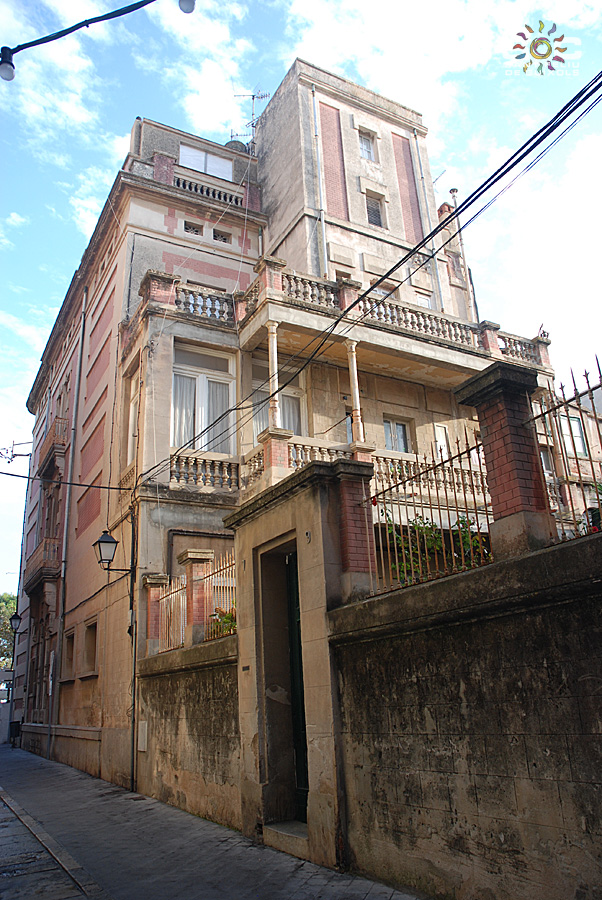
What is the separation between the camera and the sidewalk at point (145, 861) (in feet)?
18.4

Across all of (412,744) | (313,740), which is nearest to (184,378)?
(313,740)

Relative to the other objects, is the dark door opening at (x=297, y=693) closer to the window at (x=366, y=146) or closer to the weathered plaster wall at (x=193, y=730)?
the weathered plaster wall at (x=193, y=730)

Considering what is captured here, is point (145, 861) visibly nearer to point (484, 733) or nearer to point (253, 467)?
point (484, 733)

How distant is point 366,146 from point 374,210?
7.42 ft

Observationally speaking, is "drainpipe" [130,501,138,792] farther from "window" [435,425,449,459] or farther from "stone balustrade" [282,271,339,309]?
"window" [435,425,449,459]

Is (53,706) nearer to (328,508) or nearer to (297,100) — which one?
(328,508)

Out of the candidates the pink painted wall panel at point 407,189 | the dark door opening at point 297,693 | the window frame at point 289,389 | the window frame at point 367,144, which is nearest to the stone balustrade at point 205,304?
the window frame at point 289,389

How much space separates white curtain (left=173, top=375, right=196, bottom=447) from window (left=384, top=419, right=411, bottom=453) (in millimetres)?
5154

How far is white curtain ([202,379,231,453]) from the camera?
48.1ft

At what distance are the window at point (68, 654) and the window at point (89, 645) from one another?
1.74 meters

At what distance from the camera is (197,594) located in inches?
394

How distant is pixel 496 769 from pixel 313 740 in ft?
7.67

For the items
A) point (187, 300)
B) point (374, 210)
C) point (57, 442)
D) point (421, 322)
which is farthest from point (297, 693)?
point (57, 442)

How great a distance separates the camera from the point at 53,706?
65.1ft
